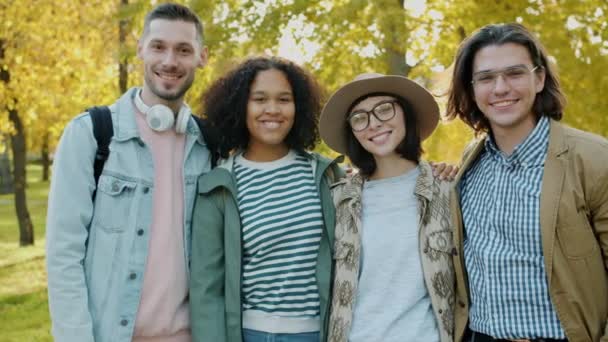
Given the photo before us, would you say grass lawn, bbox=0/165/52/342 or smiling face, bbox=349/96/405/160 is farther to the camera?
grass lawn, bbox=0/165/52/342

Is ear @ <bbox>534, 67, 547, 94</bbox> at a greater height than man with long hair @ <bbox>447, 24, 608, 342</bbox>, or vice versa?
ear @ <bbox>534, 67, 547, 94</bbox>

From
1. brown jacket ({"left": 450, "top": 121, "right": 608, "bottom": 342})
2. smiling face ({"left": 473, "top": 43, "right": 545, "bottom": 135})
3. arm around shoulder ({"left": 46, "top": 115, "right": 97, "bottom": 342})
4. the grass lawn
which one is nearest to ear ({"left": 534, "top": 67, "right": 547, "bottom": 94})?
smiling face ({"left": 473, "top": 43, "right": 545, "bottom": 135})

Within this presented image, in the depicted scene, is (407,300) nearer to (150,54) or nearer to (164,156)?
(164,156)

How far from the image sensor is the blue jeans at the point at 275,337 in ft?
10.8

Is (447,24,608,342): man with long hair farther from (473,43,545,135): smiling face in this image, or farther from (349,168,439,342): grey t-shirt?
(349,168,439,342): grey t-shirt

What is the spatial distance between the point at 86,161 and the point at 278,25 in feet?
14.4

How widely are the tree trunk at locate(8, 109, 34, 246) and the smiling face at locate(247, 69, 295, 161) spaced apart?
12519mm

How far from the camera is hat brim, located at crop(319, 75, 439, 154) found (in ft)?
11.5

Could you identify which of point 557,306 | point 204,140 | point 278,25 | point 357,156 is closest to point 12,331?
point 278,25

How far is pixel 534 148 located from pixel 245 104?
1.62 metres

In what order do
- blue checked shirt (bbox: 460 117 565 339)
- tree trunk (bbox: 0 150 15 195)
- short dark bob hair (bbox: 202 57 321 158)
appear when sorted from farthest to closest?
1. tree trunk (bbox: 0 150 15 195)
2. short dark bob hair (bbox: 202 57 321 158)
3. blue checked shirt (bbox: 460 117 565 339)

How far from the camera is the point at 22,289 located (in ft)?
36.4

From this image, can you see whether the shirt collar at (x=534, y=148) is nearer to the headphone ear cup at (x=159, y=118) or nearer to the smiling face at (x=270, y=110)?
the smiling face at (x=270, y=110)

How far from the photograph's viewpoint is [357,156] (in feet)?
12.1
